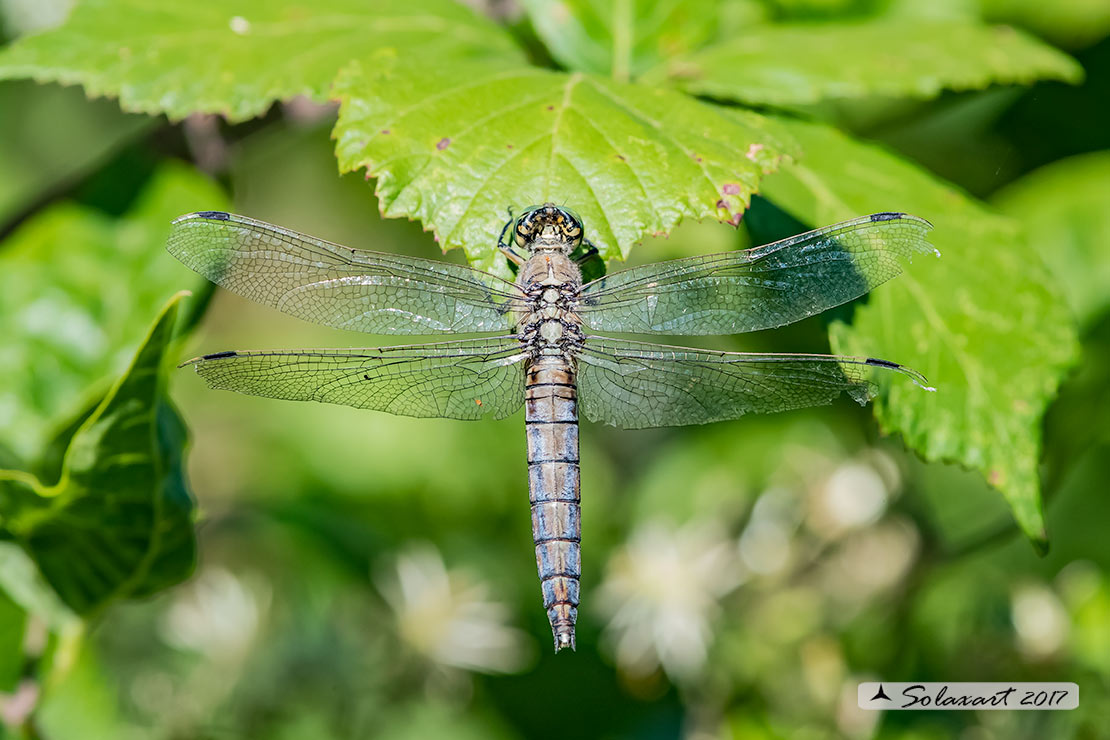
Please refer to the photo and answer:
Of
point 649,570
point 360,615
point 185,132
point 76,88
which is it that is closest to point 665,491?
point 649,570

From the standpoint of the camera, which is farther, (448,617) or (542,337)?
(448,617)

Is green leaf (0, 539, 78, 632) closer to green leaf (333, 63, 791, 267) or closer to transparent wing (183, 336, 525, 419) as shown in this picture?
transparent wing (183, 336, 525, 419)

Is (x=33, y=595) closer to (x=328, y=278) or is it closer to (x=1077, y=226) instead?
(x=328, y=278)

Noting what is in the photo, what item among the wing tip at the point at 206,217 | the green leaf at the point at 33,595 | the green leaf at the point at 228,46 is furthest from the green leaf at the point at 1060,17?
the green leaf at the point at 33,595

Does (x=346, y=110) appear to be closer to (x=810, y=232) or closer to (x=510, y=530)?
(x=810, y=232)

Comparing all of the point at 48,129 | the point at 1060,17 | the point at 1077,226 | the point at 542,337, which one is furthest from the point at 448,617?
the point at 48,129

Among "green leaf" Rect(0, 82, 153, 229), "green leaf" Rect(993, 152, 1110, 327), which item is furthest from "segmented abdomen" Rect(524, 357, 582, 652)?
"green leaf" Rect(0, 82, 153, 229)
